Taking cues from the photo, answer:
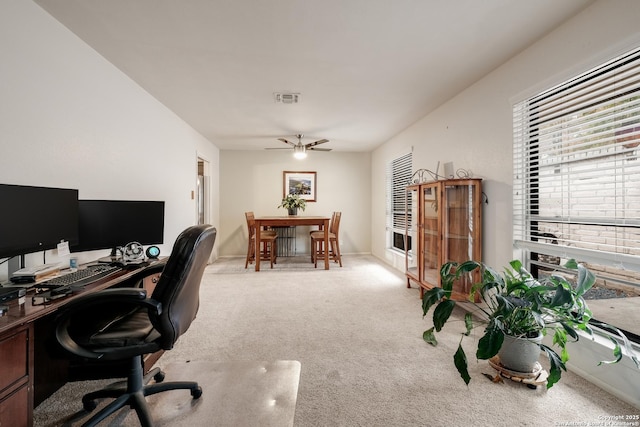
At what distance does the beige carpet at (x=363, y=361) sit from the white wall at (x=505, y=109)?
2.06 ft

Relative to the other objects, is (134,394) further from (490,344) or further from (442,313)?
(490,344)

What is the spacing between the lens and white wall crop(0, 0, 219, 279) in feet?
5.39

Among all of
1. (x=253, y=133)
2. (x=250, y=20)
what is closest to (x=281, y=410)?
(x=250, y=20)

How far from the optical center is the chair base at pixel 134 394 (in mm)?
1352

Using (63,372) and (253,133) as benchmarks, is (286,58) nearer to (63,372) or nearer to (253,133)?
(253,133)

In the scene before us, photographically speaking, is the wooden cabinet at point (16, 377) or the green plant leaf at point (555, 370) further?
the green plant leaf at point (555, 370)

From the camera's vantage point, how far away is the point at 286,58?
239 cm

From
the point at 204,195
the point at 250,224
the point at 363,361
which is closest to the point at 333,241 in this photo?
the point at 250,224

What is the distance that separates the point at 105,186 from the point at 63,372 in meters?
1.46

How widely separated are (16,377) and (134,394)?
1.66ft

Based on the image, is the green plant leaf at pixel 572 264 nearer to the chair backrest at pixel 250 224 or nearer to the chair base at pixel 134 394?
the chair base at pixel 134 394

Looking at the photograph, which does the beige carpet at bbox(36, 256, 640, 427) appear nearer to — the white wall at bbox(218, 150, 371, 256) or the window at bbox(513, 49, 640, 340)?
the window at bbox(513, 49, 640, 340)

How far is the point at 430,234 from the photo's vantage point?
3.28 m

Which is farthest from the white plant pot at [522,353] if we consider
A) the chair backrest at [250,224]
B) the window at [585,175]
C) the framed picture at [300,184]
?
the framed picture at [300,184]
